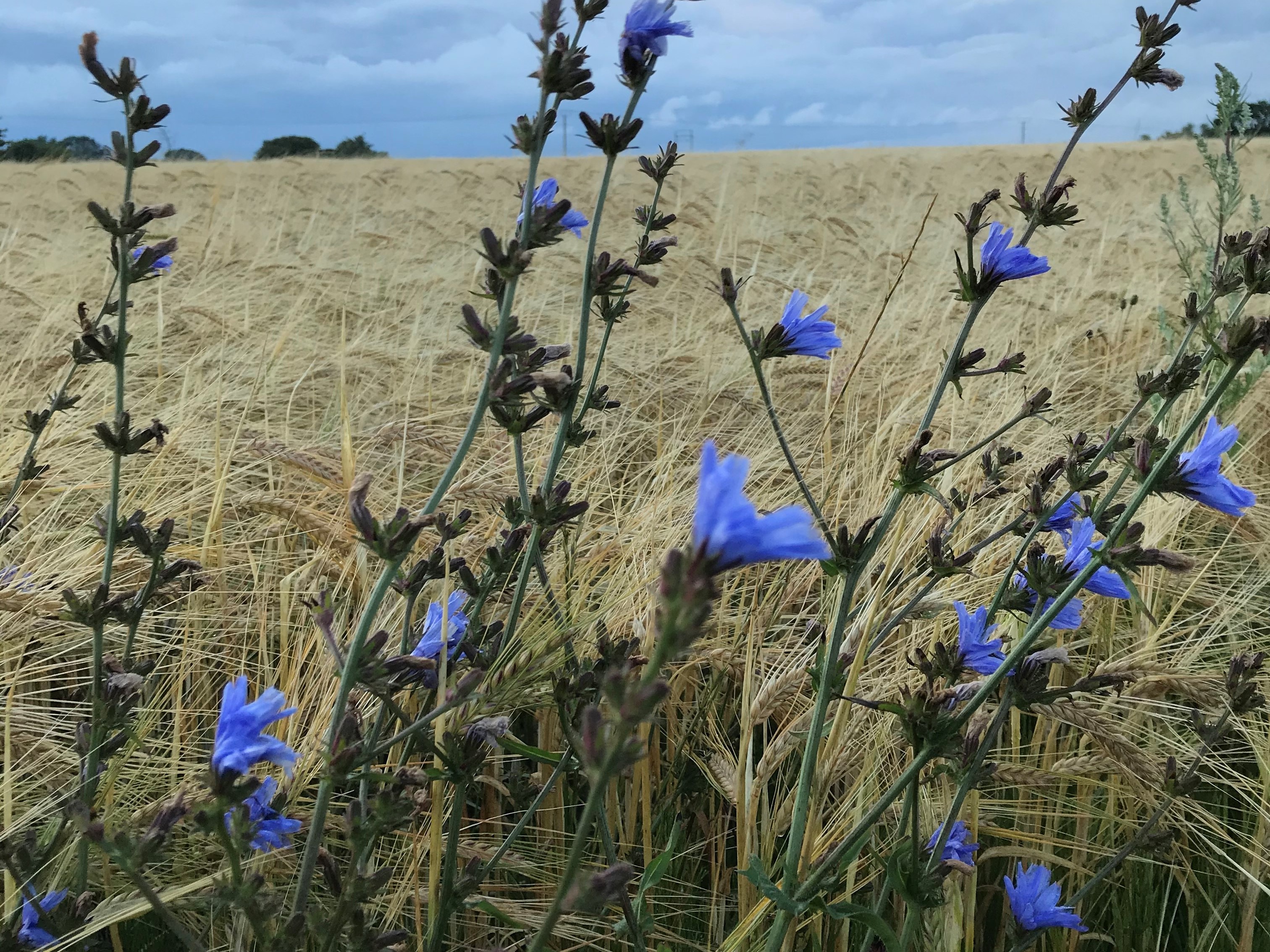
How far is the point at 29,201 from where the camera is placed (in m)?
10.9

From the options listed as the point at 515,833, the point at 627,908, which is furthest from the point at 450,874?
the point at 627,908

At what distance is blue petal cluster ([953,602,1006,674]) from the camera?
1.38 metres

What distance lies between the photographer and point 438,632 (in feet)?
4.24

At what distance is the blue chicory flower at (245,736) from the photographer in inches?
36.4

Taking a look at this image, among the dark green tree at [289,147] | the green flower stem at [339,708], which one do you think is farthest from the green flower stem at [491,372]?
the dark green tree at [289,147]

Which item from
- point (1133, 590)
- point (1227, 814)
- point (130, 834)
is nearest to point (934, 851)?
point (1133, 590)

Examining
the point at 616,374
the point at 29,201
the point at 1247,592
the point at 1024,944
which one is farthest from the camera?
the point at 29,201

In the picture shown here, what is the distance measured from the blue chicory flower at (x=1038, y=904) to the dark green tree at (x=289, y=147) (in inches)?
1440

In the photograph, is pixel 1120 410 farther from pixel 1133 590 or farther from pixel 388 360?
pixel 388 360

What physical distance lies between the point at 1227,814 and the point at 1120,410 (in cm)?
187

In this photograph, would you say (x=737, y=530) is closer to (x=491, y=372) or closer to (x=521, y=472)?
(x=491, y=372)

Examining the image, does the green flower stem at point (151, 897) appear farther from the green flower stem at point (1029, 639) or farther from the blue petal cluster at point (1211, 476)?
the blue petal cluster at point (1211, 476)

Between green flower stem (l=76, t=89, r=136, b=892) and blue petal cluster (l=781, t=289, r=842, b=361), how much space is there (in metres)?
0.99

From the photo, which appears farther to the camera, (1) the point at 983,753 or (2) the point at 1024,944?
(2) the point at 1024,944
